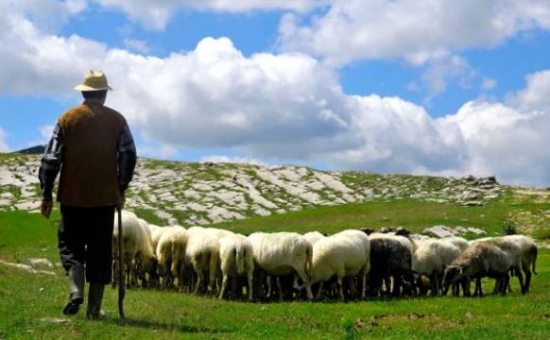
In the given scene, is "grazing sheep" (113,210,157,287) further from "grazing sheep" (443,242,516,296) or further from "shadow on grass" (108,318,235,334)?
"shadow on grass" (108,318,235,334)

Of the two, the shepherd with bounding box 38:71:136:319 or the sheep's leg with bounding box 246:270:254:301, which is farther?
the sheep's leg with bounding box 246:270:254:301

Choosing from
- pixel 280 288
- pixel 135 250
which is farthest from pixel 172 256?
pixel 280 288

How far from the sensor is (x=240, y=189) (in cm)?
11231

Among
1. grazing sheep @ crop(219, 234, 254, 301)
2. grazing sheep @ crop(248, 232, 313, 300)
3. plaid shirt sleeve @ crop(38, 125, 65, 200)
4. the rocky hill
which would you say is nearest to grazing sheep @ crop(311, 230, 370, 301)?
grazing sheep @ crop(248, 232, 313, 300)

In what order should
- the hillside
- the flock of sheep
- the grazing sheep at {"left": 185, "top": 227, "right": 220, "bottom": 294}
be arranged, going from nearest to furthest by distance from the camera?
the flock of sheep < the grazing sheep at {"left": 185, "top": 227, "right": 220, "bottom": 294} < the hillside

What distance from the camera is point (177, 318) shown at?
15.2 m

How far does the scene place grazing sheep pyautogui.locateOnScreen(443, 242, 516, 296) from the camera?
28.1 meters

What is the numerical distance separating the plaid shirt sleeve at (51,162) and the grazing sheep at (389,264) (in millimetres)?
17792

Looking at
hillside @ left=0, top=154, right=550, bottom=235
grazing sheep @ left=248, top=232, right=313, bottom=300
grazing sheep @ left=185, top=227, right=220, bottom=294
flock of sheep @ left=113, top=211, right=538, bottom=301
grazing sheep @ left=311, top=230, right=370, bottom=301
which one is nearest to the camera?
grazing sheep @ left=248, top=232, right=313, bottom=300

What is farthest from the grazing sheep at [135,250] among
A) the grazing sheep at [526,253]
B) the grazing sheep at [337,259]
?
the grazing sheep at [526,253]

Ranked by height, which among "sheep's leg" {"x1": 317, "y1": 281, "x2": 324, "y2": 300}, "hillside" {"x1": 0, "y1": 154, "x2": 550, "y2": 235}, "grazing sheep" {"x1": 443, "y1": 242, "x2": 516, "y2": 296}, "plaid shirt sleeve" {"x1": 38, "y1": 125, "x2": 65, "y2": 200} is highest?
"hillside" {"x1": 0, "y1": 154, "x2": 550, "y2": 235}

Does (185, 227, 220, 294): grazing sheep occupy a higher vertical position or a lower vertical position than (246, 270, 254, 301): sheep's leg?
higher

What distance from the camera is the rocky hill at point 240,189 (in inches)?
3755

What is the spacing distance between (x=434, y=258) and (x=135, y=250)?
12.2 metres
